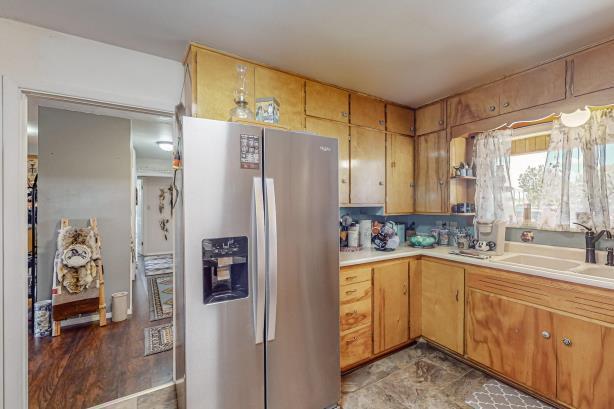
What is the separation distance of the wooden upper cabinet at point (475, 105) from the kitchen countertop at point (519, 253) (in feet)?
3.96

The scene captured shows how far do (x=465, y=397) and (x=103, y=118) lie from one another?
465 cm

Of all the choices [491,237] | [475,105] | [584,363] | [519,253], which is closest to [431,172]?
[475,105]

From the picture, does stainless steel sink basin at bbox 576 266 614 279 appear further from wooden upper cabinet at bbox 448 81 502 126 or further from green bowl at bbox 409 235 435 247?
wooden upper cabinet at bbox 448 81 502 126

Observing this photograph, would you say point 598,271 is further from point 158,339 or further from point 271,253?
point 158,339

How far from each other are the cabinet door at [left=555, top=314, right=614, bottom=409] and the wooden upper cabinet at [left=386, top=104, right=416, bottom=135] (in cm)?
204

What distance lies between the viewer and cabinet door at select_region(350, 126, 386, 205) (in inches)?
103

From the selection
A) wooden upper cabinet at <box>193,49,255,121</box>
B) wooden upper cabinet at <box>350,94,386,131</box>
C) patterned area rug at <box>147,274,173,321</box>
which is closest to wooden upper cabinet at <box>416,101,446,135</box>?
wooden upper cabinet at <box>350,94,386,131</box>

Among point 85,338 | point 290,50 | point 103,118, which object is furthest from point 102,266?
point 290,50

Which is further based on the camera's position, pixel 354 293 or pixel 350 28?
pixel 354 293

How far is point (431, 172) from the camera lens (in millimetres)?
2943

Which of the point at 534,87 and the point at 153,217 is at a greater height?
the point at 534,87

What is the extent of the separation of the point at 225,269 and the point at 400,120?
8.06 ft

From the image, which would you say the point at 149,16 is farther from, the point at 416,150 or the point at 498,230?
the point at 498,230

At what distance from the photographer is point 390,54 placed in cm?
197
